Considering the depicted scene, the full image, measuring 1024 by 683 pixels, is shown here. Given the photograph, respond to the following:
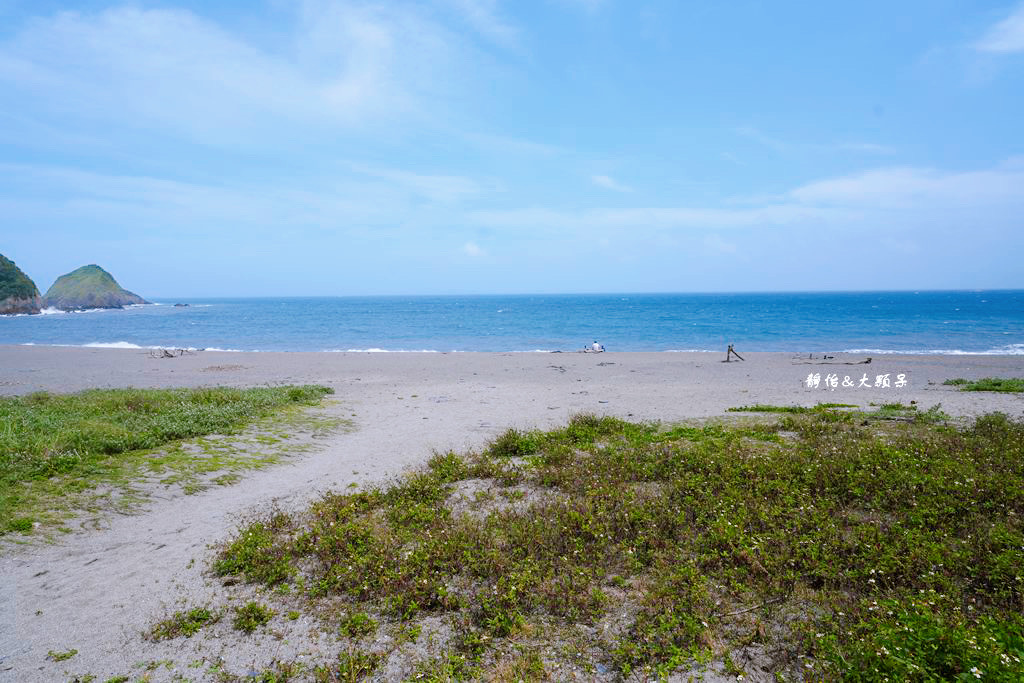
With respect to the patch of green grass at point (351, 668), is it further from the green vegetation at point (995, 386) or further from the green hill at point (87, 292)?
the green hill at point (87, 292)

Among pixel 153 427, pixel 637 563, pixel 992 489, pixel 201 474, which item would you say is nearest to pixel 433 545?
pixel 637 563

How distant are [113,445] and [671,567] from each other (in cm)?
1181

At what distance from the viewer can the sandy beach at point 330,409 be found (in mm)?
6340

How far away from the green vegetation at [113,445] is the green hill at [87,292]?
15748 centimetres

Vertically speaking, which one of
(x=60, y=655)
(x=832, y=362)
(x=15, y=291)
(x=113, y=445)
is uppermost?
(x=15, y=291)

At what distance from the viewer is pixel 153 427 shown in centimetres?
1364

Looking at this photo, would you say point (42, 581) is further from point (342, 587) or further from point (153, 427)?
point (153, 427)

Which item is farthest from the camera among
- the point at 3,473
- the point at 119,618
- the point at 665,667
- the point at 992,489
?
the point at 3,473

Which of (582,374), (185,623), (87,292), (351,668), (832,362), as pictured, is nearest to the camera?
(351,668)

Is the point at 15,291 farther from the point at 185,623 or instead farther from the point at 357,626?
the point at 357,626

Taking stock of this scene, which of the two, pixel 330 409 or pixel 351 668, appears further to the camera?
pixel 330 409

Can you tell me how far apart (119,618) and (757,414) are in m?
15.6

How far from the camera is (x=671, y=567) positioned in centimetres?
696

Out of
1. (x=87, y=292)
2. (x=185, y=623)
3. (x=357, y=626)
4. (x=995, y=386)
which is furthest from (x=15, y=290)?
(x=995, y=386)
